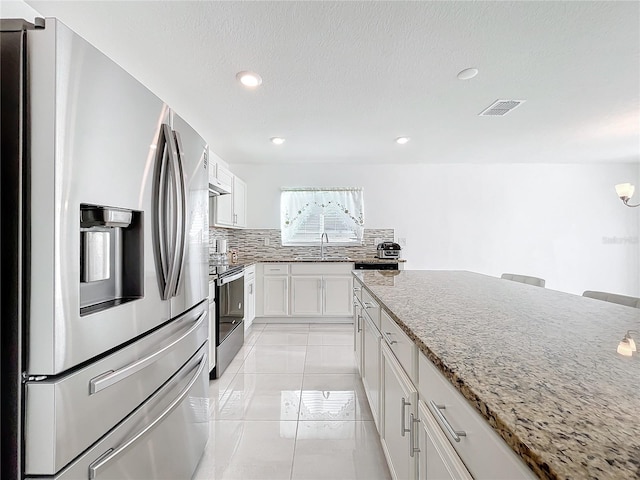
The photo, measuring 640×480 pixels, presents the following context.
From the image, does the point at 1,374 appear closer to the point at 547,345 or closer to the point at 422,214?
the point at 547,345

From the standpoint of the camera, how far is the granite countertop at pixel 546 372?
18.1 inches

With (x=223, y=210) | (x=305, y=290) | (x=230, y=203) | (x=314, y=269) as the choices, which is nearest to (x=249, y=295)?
(x=305, y=290)

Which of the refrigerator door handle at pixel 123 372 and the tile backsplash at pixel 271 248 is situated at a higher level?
the tile backsplash at pixel 271 248

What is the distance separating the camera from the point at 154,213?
121cm

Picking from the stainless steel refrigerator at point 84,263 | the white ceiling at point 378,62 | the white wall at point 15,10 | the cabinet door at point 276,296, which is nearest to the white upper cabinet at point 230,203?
the white ceiling at point 378,62

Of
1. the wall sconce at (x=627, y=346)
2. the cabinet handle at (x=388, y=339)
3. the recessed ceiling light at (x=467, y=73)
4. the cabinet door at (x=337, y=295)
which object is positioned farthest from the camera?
the cabinet door at (x=337, y=295)

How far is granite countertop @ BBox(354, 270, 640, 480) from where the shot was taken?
46 cm

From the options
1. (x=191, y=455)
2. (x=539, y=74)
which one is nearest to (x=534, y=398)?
(x=191, y=455)

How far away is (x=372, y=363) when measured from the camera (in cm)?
196

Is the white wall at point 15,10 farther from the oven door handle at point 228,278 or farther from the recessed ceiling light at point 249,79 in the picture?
the oven door handle at point 228,278

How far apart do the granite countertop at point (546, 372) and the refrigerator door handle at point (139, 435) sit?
95 cm

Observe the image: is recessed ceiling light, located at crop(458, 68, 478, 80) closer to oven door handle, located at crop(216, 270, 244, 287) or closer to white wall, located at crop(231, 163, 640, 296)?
oven door handle, located at crop(216, 270, 244, 287)

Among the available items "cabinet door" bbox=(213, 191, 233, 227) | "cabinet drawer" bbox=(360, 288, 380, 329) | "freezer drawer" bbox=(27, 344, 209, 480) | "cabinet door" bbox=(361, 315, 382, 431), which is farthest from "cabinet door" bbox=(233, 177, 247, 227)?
"freezer drawer" bbox=(27, 344, 209, 480)

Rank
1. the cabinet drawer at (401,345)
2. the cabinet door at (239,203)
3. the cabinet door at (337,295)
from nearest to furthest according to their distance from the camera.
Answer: the cabinet drawer at (401,345) → the cabinet door at (239,203) → the cabinet door at (337,295)
